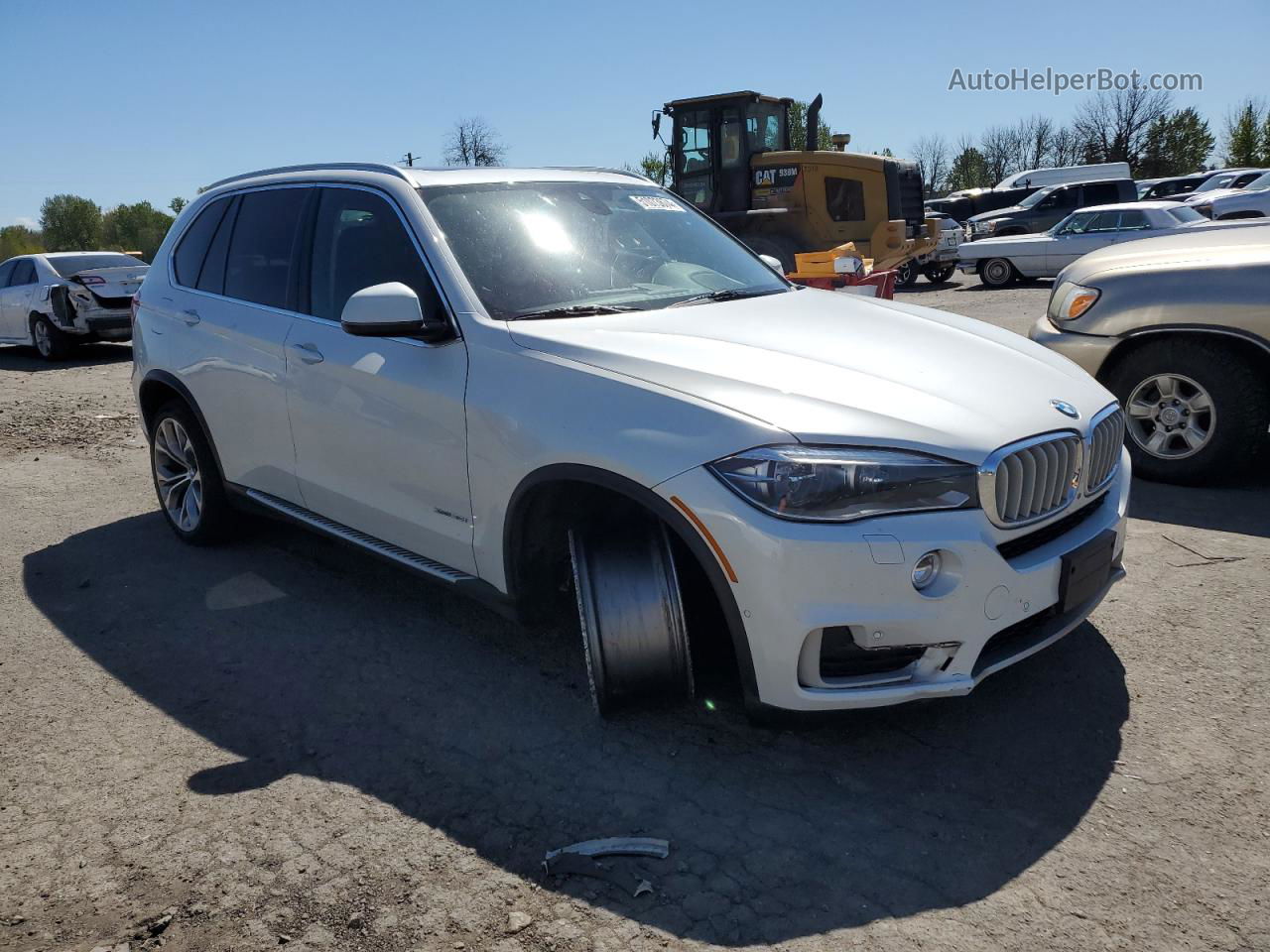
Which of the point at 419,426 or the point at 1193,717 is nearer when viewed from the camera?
the point at 1193,717

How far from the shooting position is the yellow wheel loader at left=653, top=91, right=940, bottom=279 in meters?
15.3

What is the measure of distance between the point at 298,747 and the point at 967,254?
1930cm

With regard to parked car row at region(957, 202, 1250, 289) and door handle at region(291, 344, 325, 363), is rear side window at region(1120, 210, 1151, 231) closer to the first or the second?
parked car row at region(957, 202, 1250, 289)

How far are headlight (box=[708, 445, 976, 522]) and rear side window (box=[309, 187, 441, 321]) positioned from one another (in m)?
1.49

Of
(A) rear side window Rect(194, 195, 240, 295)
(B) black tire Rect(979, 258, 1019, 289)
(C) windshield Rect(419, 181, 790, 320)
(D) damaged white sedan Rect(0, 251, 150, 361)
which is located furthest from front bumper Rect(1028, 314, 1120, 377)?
(B) black tire Rect(979, 258, 1019, 289)

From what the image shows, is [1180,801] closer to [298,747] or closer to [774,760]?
[774,760]

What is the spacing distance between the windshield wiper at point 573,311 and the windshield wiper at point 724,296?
0.77 feet

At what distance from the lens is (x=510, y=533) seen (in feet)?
11.1

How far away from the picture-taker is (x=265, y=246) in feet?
15.2

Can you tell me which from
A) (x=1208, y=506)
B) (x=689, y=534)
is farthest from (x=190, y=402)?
(x=1208, y=506)

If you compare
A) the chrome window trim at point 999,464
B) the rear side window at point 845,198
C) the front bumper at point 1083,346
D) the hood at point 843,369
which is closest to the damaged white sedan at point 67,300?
the rear side window at point 845,198

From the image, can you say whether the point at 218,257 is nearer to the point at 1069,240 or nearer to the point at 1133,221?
the point at 1133,221

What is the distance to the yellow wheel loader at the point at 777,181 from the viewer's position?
1527 centimetres

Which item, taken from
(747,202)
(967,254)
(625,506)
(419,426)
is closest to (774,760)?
(625,506)
